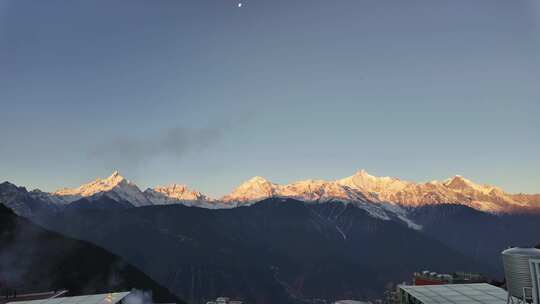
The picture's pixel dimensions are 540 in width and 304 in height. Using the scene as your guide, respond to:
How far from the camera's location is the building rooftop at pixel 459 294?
191 ft

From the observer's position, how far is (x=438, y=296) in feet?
202

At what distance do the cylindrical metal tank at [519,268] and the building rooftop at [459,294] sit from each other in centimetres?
1782

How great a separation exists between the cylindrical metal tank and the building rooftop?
1782cm

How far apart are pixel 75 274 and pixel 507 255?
193346 mm

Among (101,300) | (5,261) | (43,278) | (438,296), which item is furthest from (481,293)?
(5,261)

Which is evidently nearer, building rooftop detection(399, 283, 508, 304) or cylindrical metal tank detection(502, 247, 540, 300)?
cylindrical metal tank detection(502, 247, 540, 300)

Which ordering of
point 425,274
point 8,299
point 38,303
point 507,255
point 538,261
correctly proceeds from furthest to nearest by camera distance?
1. point 425,274
2. point 8,299
3. point 38,303
4. point 507,255
5. point 538,261

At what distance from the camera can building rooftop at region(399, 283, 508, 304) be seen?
58312mm

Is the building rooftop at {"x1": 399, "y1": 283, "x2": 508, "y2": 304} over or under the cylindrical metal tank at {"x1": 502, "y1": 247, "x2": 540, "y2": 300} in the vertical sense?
under

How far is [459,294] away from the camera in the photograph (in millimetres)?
61969

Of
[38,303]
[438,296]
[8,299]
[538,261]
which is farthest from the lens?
[8,299]

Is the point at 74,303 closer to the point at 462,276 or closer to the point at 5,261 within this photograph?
the point at 5,261

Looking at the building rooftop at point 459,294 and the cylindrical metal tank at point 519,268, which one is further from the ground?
the cylindrical metal tank at point 519,268

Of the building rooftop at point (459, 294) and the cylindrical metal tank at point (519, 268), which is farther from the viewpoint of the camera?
the building rooftop at point (459, 294)
